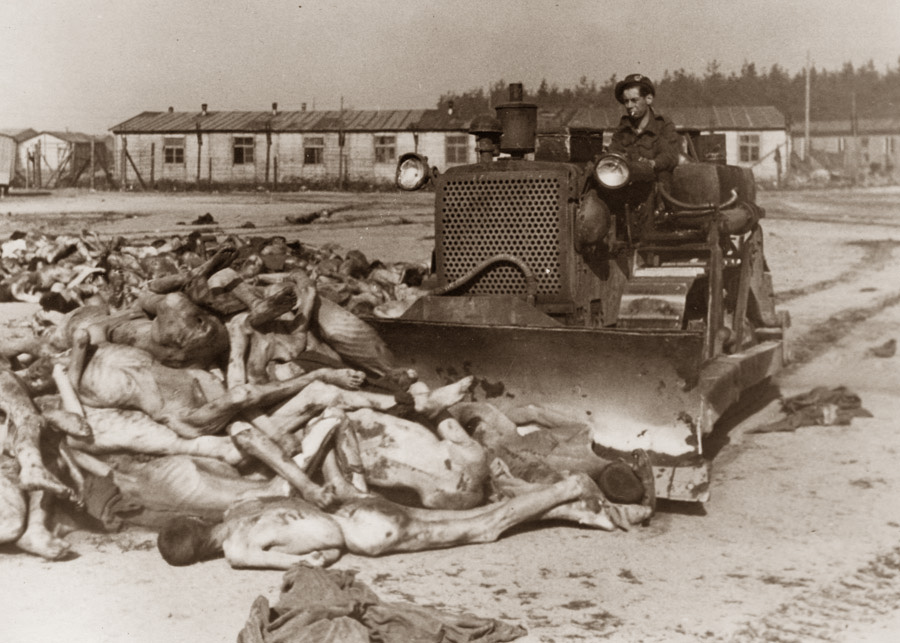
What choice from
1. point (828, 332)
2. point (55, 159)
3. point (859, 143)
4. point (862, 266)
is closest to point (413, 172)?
point (828, 332)

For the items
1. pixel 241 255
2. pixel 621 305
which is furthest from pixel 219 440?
pixel 241 255

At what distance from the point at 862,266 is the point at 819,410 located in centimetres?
962

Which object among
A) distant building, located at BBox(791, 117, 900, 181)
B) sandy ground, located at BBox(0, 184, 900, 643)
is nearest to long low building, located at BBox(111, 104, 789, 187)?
distant building, located at BBox(791, 117, 900, 181)

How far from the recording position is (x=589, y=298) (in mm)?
7812

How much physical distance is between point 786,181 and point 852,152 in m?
15.9

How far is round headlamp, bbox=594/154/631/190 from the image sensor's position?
729 cm

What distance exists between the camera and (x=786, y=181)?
38.8 m

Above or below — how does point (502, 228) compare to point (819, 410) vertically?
above

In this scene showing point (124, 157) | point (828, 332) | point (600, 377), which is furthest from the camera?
point (124, 157)

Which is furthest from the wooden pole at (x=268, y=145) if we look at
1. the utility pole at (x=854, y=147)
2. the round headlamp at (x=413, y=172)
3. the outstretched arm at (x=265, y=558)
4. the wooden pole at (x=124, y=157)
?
the outstretched arm at (x=265, y=558)

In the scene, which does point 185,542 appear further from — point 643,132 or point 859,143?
point 859,143

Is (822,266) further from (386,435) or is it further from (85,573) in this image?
(85,573)

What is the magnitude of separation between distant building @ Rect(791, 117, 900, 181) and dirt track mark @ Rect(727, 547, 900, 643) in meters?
46.0

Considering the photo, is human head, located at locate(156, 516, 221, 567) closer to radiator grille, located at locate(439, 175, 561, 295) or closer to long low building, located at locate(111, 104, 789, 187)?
radiator grille, located at locate(439, 175, 561, 295)
